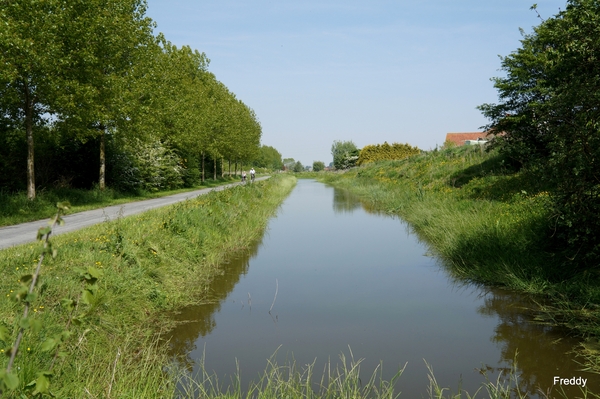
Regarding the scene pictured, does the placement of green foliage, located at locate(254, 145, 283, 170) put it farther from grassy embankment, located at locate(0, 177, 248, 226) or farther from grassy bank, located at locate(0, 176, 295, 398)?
grassy bank, located at locate(0, 176, 295, 398)

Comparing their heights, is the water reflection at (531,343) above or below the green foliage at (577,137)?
below

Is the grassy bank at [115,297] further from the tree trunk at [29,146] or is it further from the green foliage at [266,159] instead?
the green foliage at [266,159]

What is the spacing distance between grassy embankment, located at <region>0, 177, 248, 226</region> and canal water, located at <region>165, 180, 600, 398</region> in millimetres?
5579

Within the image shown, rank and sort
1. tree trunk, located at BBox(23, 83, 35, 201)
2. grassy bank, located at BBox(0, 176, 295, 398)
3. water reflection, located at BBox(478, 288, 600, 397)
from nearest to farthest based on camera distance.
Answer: grassy bank, located at BBox(0, 176, 295, 398)
water reflection, located at BBox(478, 288, 600, 397)
tree trunk, located at BBox(23, 83, 35, 201)

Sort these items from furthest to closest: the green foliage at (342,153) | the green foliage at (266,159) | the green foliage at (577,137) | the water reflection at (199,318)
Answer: the green foliage at (266,159) → the green foliage at (342,153) → the green foliage at (577,137) → the water reflection at (199,318)

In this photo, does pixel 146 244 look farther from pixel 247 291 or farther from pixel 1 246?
pixel 1 246

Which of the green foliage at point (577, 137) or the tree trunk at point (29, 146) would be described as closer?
the green foliage at point (577, 137)

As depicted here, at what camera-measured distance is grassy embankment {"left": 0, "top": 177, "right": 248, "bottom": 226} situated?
14953mm

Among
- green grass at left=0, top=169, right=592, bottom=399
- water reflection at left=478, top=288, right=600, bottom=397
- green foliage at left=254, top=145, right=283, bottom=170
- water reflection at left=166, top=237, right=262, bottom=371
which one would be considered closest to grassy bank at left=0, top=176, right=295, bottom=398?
green grass at left=0, top=169, right=592, bottom=399

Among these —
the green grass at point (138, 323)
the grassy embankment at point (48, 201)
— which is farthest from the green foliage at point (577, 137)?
the grassy embankment at point (48, 201)

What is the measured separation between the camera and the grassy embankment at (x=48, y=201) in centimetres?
1495

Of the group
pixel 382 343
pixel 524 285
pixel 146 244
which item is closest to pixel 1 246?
pixel 146 244

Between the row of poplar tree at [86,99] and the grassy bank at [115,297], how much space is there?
24.4 ft

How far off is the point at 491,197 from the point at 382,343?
1099 cm
